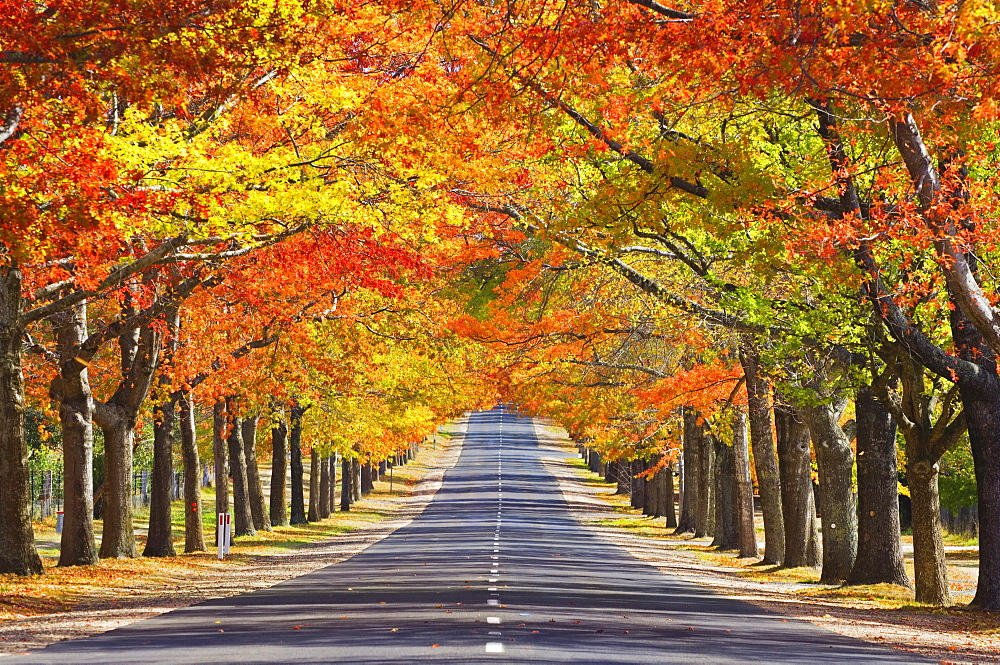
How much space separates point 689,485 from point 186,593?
98.4 feet

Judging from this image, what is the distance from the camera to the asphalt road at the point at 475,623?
1229 centimetres

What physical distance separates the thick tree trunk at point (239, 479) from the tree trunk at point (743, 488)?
15169 millimetres

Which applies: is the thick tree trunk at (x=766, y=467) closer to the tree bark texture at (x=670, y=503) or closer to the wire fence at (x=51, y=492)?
the wire fence at (x=51, y=492)

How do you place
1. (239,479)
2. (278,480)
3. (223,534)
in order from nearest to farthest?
(223,534), (239,479), (278,480)

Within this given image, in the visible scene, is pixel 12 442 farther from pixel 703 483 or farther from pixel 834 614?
pixel 703 483

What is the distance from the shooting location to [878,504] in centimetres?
2322

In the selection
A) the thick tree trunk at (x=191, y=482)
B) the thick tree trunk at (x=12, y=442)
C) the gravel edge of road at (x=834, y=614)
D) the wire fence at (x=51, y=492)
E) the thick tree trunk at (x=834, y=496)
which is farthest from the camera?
the wire fence at (x=51, y=492)

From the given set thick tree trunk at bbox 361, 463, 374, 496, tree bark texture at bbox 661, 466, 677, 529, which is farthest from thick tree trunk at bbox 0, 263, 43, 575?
thick tree trunk at bbox 361, 463, 374, 496

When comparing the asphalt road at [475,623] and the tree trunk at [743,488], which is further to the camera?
the tree trunk at [743,488]

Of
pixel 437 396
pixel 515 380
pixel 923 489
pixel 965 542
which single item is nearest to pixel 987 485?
pixel 923 489

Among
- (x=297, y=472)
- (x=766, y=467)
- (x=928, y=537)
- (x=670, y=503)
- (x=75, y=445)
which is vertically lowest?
(x=670, y=503)

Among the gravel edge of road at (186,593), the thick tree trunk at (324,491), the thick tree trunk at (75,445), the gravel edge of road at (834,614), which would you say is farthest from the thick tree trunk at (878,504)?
the thick tree trunk at (324,491)

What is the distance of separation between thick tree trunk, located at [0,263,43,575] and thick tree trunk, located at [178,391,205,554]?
10191 mm

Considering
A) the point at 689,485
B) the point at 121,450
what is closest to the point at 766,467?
the point at 121,450
